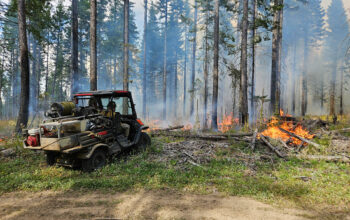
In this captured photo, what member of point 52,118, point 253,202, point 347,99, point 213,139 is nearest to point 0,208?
point 52,118

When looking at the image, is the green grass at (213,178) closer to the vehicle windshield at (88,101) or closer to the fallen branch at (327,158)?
the fallen branch at (327,158)

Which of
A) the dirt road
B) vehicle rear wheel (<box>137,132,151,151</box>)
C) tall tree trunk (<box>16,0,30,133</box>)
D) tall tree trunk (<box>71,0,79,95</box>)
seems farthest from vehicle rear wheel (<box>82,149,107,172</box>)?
tall tree trunk (<box>71,0,79,95</box>)

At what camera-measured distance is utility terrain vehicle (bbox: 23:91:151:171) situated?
17.4 ft

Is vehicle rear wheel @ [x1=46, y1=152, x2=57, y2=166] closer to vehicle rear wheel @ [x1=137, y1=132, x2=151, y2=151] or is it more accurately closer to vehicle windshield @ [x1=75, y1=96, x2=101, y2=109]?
vehicle windshield @ [x1=75, y1=96, x2=101, y2=109]

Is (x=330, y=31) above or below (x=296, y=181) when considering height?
above

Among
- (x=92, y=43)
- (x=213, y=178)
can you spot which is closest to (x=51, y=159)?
(x=213, y=178)

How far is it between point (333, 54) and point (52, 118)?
137 feet

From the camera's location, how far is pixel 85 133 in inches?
224

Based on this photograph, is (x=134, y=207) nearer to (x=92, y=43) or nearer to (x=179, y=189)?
(x=179, y=189)

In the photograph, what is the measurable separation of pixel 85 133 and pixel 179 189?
3.28 metres

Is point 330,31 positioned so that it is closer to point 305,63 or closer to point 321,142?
point 305,63

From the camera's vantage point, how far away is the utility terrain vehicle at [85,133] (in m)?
5.30

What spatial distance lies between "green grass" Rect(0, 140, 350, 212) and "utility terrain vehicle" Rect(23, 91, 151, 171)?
441mm

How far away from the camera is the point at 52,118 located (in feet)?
18.1
